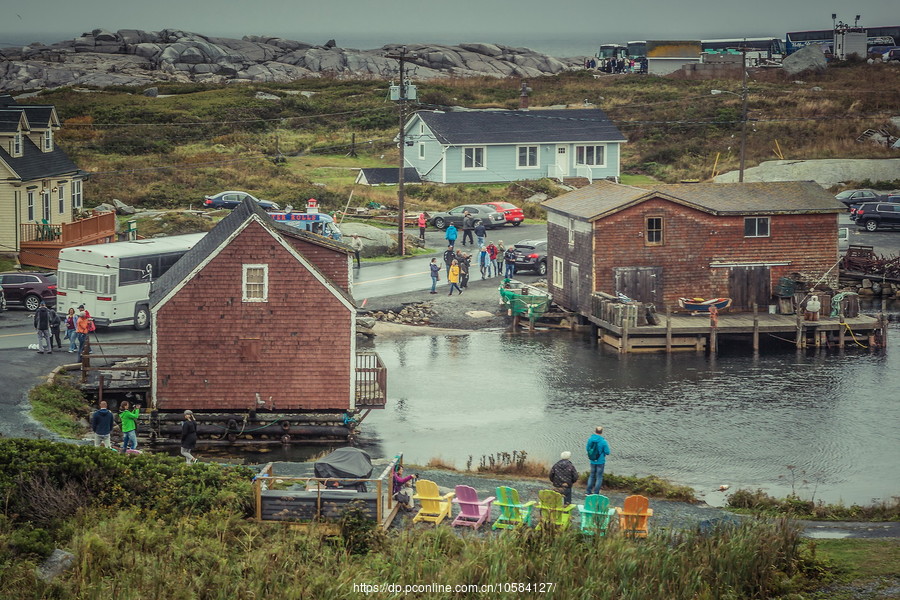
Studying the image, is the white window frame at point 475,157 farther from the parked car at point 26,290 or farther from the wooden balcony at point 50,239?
the parked car at point 26,290

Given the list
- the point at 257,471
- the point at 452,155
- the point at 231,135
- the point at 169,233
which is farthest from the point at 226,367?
the point at 231,135

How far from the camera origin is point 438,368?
43719 millimetres

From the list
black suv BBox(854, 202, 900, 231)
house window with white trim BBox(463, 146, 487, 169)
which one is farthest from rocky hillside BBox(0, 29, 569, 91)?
black suv BBox(854, 202, 900, 231)

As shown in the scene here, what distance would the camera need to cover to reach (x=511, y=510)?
77.4 ft

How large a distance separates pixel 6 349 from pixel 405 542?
2411 centimetres

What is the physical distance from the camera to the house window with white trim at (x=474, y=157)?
83.3 meters

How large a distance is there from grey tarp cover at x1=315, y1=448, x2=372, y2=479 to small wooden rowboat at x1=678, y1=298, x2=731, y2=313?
27.4 meters

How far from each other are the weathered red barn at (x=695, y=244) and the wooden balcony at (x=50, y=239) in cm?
2227

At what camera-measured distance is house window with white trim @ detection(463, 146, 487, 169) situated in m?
83.3

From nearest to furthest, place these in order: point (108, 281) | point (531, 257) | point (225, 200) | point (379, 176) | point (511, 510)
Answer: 1. point (511, 510)
2. point (108, 281)
3. point (531, 257)
4. point (225, 200)
5. point (379, 176)

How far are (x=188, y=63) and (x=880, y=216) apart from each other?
120873 millimetres

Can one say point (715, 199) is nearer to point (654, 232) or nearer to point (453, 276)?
point (654, 232)

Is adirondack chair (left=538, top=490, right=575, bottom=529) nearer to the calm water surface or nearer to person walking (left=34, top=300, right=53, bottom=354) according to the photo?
the calm water surface

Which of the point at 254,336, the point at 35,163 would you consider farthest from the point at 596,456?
the point at 35,163
